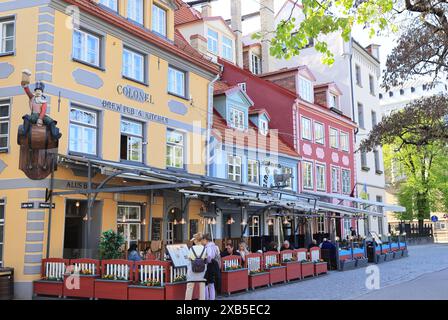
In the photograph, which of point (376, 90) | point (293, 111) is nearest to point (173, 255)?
point (293, 111)

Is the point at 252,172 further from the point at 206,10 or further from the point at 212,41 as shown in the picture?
the point at 206,10

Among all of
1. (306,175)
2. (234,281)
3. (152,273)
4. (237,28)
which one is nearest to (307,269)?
(234,281)

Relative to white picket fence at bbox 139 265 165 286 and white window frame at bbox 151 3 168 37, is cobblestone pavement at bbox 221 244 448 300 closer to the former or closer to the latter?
white picket fence at bbox 139 265 165 286

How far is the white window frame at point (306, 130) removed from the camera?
99.7ft

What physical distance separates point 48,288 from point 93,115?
5.57 metres

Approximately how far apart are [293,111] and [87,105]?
1584cm

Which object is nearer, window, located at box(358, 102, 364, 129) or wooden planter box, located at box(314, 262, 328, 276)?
wooden planter box, located at box(314, 262, 328, 276)

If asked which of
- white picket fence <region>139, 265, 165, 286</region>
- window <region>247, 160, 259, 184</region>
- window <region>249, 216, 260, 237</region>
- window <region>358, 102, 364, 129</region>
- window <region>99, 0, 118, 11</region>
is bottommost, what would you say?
white picket fence <region>139, 265, 165, 286</region>

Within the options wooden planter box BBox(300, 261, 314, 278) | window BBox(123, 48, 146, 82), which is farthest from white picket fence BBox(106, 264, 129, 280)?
wooden planter box BBox(300, 261, 314, 278)

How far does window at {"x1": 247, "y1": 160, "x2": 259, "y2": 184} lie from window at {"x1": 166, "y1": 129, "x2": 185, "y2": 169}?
19.0 feet

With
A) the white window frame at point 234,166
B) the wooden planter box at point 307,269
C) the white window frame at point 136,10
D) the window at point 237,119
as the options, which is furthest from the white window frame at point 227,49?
the wooden planter box at point 307,269

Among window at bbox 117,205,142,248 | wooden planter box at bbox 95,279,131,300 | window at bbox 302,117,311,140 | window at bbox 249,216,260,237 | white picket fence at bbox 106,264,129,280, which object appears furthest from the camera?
window at bbox 302,117,311,140

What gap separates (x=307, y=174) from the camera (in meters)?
30.4

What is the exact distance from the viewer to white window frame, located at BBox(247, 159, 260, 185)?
83.1 feet
